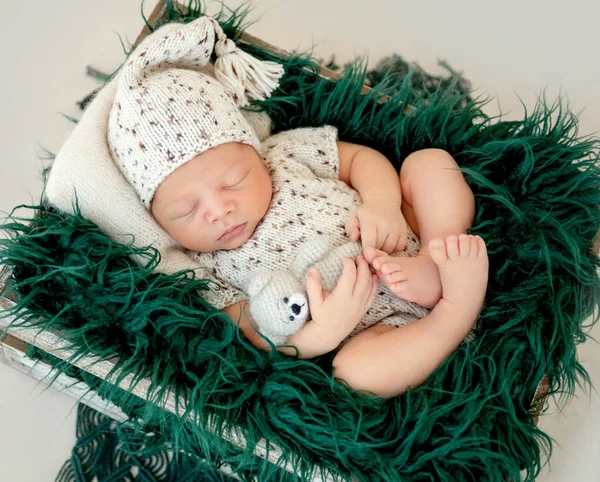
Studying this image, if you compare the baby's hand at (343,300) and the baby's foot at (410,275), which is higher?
the baby's foot at (410,275)

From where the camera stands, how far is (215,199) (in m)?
0.99

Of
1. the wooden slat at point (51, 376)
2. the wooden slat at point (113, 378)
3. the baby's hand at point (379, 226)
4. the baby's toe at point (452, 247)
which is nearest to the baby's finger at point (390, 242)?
the baby's hand at point (379, 226)

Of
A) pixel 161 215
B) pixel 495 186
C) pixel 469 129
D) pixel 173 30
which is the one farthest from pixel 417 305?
pixel 173 30

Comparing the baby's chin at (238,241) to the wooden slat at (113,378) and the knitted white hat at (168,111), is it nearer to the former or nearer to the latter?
the knitted white hat at (168,111)

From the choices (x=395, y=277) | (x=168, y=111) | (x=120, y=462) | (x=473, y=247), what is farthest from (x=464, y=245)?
(x=120, y=462)

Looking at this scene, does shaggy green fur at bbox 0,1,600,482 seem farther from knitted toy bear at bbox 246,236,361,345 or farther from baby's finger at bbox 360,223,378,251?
baby's finger at bbox 360,223,378,251

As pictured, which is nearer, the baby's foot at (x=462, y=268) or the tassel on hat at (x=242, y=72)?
the baby's foot at (x=462, y=268)

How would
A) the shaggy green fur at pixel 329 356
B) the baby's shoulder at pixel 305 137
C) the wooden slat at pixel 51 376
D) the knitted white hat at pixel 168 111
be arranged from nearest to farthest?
the shaggy green fur at pixel 329 356 → the knitted white hat at pixel 168 111 → the wooden slat at pixel 51 376 → the baby's shoulder at pixel 305 137

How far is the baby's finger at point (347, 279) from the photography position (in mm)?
936

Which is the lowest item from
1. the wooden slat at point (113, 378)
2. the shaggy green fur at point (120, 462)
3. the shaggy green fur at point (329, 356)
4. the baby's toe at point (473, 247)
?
Result: the shaggy green fur at point (120, 462)

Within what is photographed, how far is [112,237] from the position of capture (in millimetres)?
1056

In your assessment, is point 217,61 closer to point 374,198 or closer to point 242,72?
point 242,72

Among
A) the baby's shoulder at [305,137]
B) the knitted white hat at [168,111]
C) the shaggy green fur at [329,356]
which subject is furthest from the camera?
the baby's shoulder at [305,137]

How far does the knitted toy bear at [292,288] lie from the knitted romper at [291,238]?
0.13ft
